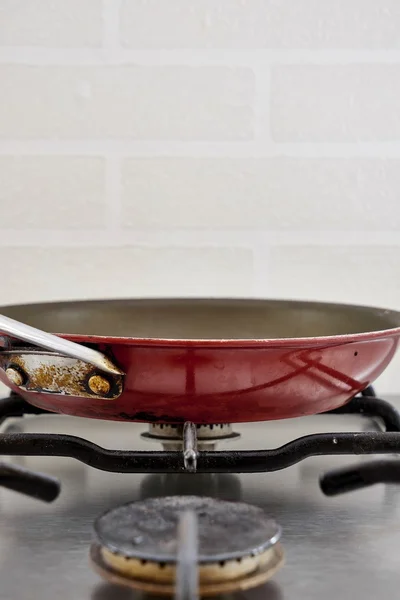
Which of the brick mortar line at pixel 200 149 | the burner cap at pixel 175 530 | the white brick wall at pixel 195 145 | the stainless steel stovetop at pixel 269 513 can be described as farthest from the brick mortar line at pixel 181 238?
the burner cap at pixel 175 530

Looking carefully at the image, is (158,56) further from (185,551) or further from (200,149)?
(185,551)

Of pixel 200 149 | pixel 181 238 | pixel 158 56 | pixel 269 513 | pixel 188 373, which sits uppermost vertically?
pixel 158 56

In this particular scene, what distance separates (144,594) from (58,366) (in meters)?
0.18

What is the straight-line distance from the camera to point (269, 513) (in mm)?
493

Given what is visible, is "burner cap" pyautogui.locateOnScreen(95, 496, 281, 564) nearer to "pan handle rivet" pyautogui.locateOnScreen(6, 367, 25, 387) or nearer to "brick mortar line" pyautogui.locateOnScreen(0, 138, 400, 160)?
"pan handle rivet" pyautogui.locateOnScreen(6, 367, 25, 387)

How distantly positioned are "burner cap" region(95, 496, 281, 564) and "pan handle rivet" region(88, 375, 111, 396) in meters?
0.10

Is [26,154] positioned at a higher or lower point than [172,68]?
lower

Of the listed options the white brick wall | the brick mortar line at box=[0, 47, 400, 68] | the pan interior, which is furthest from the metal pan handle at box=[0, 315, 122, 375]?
the brick mortar line at box=[0, 47, 400, 68]

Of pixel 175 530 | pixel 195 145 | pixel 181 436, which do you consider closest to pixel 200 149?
pixel 195 145

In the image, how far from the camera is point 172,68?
3.01ft

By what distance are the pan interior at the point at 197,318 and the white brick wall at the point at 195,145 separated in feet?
0.41

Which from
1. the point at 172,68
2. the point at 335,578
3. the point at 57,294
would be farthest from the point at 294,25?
the point at 335,578

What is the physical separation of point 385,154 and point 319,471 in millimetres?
505

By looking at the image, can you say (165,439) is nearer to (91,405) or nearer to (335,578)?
(91,405)
